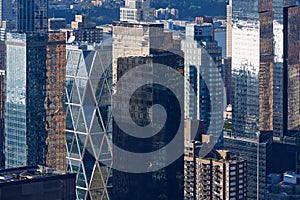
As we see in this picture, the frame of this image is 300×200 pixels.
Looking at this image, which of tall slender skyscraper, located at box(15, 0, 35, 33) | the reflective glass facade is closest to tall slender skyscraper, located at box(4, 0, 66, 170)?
the reflective glass facade

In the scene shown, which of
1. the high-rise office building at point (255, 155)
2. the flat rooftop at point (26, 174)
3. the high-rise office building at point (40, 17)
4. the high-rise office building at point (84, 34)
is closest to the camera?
the flat rooftop at point (26, 174)

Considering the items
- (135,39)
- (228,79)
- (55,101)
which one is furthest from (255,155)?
(135,39)

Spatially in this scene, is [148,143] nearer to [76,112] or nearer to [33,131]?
[76,112]

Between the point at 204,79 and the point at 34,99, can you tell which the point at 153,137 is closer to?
the point at 34,99

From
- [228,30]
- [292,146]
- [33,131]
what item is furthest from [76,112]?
[228,30]

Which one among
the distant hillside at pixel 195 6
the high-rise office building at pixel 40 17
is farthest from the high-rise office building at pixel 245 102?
the distant hillside at pixel 195 6

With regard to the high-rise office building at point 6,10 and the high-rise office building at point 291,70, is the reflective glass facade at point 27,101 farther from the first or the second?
the high-rise office building at point 6,10
